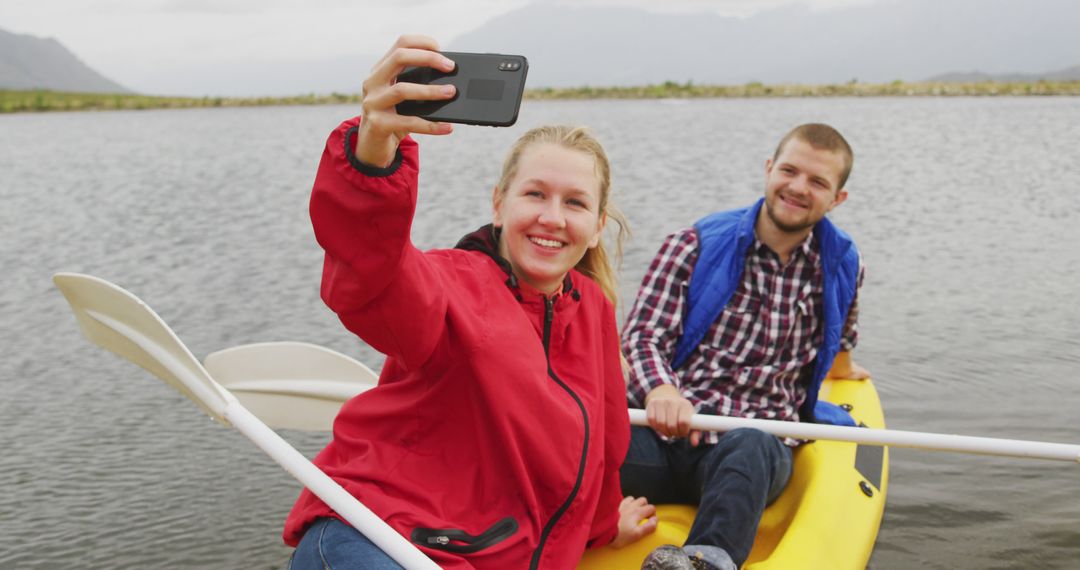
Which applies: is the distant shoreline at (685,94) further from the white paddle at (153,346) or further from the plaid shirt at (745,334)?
the white paddle at (153,346)

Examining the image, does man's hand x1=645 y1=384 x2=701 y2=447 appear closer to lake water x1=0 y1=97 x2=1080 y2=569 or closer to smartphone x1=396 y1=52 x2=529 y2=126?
lake water x1=0 y1=97 x2=1080 y2=569

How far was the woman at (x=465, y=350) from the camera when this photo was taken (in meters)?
1.60

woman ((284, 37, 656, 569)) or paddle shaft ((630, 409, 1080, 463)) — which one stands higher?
woman ((284, 37, 656, 569))

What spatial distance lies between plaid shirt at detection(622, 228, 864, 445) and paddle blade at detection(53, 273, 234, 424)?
1406 millimetres

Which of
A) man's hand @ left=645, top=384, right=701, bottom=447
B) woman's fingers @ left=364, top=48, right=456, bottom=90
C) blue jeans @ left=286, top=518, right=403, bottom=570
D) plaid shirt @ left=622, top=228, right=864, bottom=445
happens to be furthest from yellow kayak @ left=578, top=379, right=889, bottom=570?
woman's fingers @ left=364, top=48, right=456, bottom=90

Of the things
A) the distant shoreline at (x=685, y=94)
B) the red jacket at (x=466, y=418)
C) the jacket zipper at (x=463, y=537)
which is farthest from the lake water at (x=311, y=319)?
the distant shoreline at (x=685, y=94)

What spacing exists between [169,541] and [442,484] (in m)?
2.38

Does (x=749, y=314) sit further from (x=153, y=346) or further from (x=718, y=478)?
(x=153, y=346)

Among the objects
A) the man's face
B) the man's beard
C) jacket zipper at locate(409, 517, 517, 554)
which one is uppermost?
the man's face

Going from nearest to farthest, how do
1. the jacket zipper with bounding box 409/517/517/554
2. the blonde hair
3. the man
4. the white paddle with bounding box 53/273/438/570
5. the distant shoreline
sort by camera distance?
the jacket zipper with bounding box 409/517/517/554 < the blonde hair < the white paddle with bounding box 53/273/438/570 < the man < the distant shoreline

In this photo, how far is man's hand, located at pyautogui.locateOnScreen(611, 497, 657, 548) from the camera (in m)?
2.78

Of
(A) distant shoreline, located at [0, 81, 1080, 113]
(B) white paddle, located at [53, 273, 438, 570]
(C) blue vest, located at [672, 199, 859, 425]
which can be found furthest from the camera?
(A) distant shoreline, located at [0, 81, 1080, 113]

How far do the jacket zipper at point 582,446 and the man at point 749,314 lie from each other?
36.1 inches

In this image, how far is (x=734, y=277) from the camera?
10.8ft
